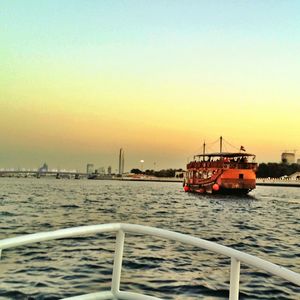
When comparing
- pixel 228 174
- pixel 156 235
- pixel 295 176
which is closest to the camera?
pixel 156 235

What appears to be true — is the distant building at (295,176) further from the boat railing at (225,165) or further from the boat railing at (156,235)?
the boat railing at (156,235)

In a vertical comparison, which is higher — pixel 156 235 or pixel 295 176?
pixel 295 176

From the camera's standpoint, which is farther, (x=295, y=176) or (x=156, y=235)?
(x=295, y=176)

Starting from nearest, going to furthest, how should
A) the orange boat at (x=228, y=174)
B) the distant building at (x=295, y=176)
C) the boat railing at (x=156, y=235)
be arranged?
the boat railing at (x=156, y=235)
the orange boat at (x=228, y=174)
the distant building at (x=295, y=176)

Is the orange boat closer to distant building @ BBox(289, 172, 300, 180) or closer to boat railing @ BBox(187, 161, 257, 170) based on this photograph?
boat railing @ BBox(187, 161, 257, 170)

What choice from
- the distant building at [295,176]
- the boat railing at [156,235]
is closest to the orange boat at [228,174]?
the boat railing at [156,235]

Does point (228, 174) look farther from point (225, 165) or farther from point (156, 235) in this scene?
point (156, 235)

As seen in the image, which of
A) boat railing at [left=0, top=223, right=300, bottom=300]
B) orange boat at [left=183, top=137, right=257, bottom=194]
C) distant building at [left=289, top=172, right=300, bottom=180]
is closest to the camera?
boat railing at [left=0, top=223, right=300, bottom=300]

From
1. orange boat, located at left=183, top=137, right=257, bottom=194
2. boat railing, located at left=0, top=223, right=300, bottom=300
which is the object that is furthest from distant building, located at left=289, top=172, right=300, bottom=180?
boat railing, located at left=0, top=223, right=300, bottom=300

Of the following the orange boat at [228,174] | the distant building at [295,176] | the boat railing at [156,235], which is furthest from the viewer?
the distant building at [295,176]

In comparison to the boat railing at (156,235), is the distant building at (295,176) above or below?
above

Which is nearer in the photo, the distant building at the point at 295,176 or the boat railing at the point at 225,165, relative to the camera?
the boat railing at the point at 225,165

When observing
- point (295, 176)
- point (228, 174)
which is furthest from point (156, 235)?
point (295, 176)

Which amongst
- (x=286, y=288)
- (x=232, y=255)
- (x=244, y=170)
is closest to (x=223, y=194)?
(x=244, y=170)
